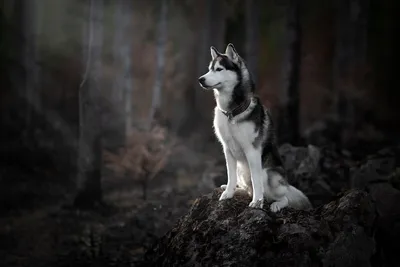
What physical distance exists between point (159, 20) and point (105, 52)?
2.29 ft

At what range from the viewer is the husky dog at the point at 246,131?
102 inches

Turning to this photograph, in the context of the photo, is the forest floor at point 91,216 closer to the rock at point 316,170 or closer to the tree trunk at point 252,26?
the rock at point 316,170

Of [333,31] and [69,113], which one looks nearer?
[69,113]

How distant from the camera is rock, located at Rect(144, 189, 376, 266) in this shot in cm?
246

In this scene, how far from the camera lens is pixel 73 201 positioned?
462 centimetres

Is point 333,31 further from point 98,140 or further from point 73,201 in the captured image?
point 73,201

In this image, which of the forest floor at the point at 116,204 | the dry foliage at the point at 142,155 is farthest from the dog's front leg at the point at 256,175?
the dry foliage at the point at 142,155

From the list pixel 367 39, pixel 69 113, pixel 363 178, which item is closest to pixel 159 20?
pixel 69 113

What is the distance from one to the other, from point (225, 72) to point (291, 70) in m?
2.87

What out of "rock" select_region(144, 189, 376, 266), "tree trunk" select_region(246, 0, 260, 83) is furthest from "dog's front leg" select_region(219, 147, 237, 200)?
"tree trunk" select_region(246, 0, 260, 83)

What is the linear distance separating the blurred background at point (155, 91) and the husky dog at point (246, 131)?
1.97m

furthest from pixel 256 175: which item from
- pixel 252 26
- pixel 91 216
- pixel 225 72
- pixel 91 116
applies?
pixel 252 26

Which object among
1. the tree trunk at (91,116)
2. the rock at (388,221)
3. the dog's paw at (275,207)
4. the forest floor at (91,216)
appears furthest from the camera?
the tree trunk at (91,116)

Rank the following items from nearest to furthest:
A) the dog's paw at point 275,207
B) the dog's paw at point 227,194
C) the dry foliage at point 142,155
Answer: the dog's paw at point 275,207, the dog's paw at point 227,194, the dry foliage at point 142,155
